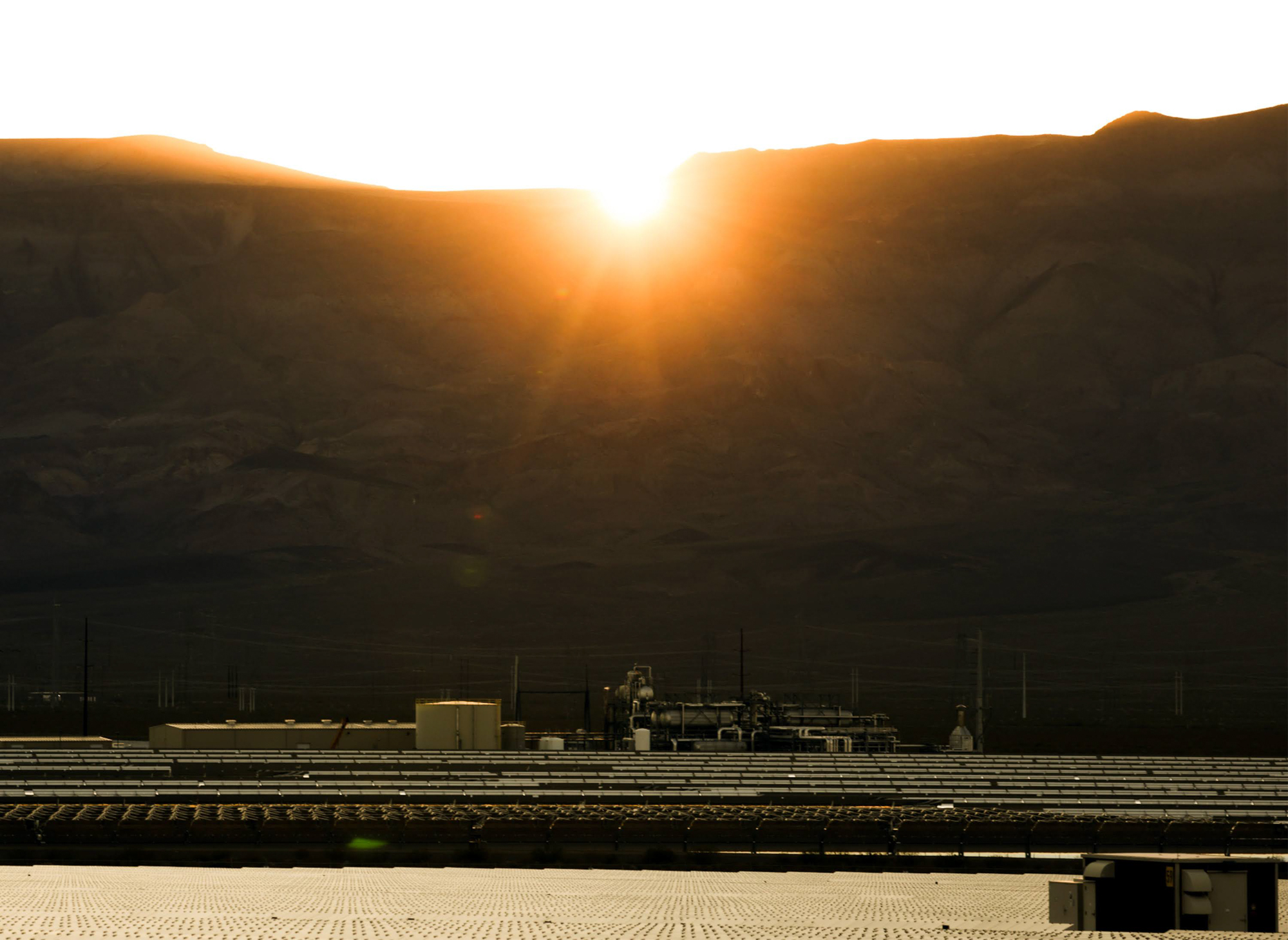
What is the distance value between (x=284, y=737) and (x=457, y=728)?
1020cm

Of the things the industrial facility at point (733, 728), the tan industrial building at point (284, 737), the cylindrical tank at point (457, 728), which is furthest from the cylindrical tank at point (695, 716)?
the tan industrial building at point (284, 737)

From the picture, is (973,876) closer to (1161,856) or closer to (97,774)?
(1161,856)

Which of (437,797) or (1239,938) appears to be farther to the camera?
(437,797)

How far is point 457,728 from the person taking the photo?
92.3m

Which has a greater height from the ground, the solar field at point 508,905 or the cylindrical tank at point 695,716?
the solar field at point 508,905

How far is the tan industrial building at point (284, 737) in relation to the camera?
93.5m

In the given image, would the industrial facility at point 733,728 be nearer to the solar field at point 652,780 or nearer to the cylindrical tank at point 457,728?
the solar field at point 652,780

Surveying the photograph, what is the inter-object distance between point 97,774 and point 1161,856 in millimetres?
56923

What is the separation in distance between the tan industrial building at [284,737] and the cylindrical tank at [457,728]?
9.97ft

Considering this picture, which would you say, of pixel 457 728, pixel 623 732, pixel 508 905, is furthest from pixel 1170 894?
pixel 623 732

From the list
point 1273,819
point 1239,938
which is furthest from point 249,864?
point 1273,819

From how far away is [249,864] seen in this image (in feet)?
158

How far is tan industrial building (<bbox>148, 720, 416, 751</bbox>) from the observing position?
93.5m

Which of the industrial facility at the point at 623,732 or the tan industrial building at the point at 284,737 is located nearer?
the industrial facility at the point at 623,732
